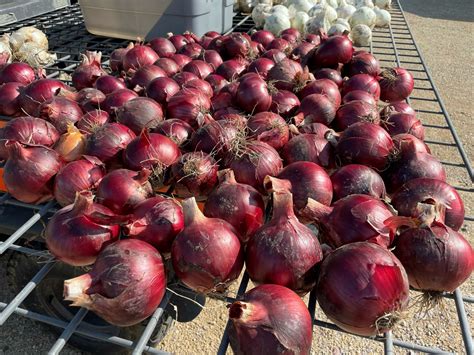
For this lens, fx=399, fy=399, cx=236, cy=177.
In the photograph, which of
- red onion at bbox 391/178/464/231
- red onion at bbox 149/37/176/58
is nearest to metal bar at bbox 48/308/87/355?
red onion at bbox 391/178/464/231

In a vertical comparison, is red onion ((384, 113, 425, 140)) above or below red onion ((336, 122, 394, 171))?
below

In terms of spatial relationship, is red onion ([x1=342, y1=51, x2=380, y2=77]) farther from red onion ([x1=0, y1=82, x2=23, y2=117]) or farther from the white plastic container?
red onion ([x1=0, y1=82, x2=23, y2=117])

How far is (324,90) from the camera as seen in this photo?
1.90 metres

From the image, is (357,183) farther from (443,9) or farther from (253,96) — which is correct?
(443,9)

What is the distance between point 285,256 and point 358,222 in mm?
236

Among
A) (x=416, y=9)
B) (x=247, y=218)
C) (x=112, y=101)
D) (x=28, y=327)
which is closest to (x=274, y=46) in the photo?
(x=112, y=101)

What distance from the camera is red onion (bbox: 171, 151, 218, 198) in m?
1.35

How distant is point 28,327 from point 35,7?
9.30 ft

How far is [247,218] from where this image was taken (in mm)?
1192

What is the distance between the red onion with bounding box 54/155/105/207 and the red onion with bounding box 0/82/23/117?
30.6 inches

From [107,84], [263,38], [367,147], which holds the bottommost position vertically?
[263,38]

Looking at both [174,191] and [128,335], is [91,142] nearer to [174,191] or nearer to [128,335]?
[174,191]

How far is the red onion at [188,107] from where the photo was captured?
174 centimetres

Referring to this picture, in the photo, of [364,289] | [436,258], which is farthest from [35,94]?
[436,258]
